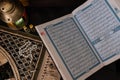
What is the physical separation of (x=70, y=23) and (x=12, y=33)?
242 millimetres

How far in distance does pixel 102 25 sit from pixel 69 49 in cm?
16

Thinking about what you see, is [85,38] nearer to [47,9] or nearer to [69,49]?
[69,49]

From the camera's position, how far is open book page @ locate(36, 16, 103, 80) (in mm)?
976

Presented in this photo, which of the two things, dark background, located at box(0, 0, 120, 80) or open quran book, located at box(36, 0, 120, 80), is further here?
dark background, located at box(0, 0, 120, 80)

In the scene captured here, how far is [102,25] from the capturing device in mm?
1019

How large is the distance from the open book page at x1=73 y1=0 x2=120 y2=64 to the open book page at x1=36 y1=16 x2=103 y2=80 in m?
0.03

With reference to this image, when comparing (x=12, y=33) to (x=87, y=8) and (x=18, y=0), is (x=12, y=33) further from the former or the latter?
(x=87, y=8)

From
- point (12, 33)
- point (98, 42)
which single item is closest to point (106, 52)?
point (98, 42)

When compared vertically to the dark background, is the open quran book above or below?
below

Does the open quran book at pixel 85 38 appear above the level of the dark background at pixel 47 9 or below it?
below

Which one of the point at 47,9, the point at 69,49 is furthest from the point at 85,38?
the point at 47,9

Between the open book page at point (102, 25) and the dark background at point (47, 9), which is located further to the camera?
the dark background at point (47, 9)

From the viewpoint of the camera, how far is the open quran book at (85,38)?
0.98m

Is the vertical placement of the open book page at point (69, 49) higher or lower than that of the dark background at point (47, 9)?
lower
